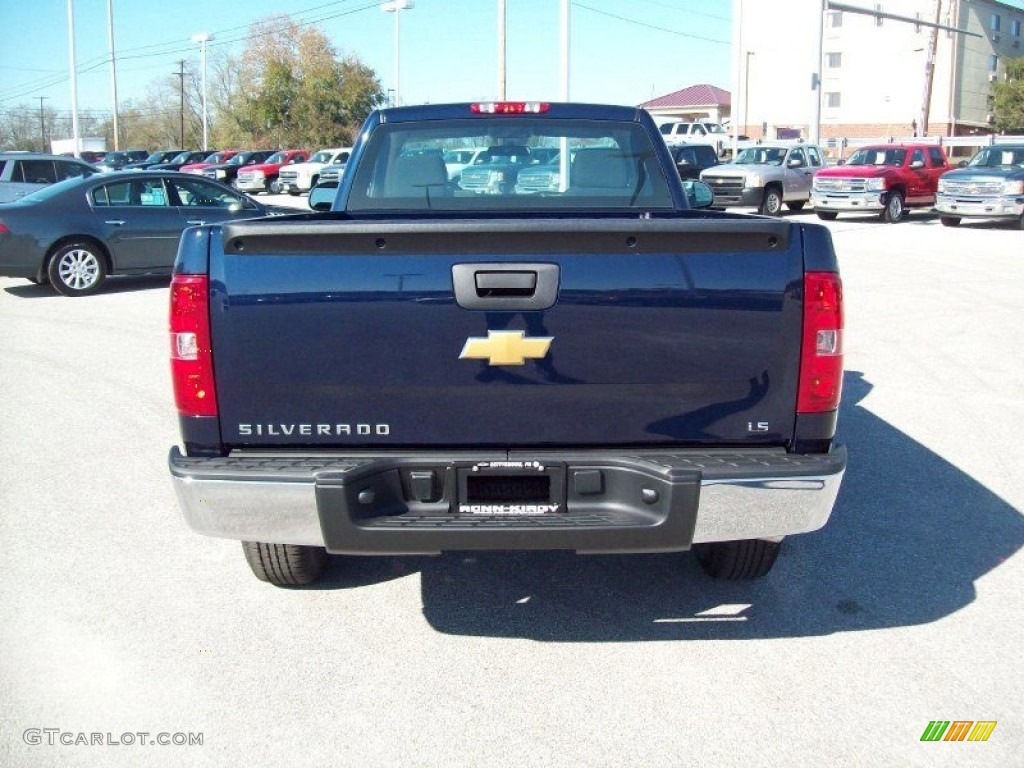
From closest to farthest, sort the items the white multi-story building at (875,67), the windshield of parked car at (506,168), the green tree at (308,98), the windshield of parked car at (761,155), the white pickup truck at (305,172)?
1. the windshield of parked car at (506,168)
2. the windshield of parked car at (761,155)
3. the white pickup truck at (305,172)
4. the green tree at (308,98)
5. the white multi-story building at (875,67)

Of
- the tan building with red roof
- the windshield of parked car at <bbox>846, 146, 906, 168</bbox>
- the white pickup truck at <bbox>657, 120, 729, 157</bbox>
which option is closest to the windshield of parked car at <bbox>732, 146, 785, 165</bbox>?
the windshield of parked car at <bbox>846, 146, 906, 168</bbox>

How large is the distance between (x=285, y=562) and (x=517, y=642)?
3.37 feet

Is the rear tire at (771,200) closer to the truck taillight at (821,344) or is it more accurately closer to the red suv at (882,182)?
the red suv at (882,182)

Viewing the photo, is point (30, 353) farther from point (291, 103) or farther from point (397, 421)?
point (291, 103)

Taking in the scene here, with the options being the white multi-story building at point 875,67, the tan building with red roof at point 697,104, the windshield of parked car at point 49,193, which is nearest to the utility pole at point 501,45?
the windshield of parked car at point 49,193

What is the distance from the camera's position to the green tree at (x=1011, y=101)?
71.8m

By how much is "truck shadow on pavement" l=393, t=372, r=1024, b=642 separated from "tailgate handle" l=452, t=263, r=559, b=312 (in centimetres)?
140

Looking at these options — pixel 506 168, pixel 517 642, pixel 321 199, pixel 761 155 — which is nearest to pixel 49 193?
pixel 321 199

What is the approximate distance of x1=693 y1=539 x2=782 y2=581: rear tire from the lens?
4.12m

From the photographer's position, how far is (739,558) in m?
4.20

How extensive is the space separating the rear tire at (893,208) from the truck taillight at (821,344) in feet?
77.7

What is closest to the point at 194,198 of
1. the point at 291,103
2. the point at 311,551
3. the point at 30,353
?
the point at 30,353

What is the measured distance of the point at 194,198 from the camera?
564 inches

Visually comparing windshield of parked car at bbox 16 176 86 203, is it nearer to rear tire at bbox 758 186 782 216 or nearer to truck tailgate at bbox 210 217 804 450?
truck tailgate at bbox 210 217 804 450
